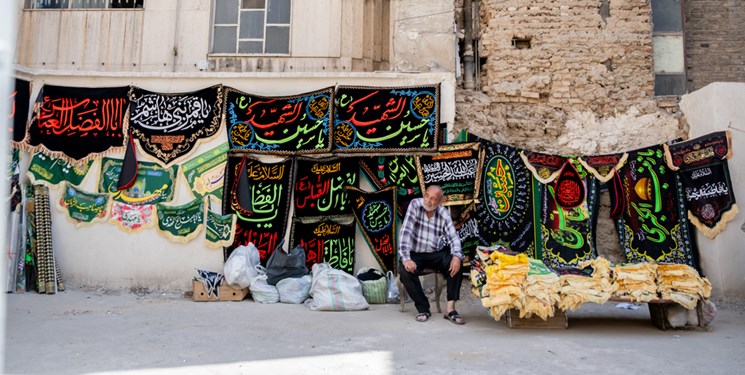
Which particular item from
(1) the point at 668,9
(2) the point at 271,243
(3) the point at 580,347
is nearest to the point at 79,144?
(2) the point at 271,243

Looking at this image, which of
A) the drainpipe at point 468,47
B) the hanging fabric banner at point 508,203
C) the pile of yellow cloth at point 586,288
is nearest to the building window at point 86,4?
the drainpipe at point 468,47

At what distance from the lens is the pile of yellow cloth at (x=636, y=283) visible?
425 centimetres

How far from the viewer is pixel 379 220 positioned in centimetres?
627

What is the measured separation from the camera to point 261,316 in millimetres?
4953

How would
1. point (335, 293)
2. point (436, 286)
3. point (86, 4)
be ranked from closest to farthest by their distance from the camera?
point (436, 286) < point (335, 293) < point (86, 4)

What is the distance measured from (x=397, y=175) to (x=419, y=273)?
160 centimetres

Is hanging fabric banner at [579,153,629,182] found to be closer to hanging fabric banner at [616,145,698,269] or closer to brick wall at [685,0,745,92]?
hanging fabric banner at [616,145,698,269]

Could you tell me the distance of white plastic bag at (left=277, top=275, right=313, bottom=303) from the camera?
5727 millimetres

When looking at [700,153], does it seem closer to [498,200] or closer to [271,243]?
[498,200]

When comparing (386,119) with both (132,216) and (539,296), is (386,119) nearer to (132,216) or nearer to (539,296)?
(539,296)

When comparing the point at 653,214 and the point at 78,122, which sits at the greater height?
the point at 78,122

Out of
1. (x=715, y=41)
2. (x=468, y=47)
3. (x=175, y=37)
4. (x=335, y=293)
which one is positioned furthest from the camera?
(x=175, y=37)

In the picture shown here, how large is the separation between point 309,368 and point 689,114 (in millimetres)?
5502

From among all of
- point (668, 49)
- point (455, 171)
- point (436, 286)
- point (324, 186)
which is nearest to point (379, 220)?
point (324, 186)
